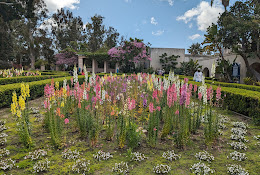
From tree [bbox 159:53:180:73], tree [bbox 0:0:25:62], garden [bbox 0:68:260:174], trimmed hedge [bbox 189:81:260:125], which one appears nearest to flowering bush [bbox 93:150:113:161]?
garden [bbox 0:68:260:174]

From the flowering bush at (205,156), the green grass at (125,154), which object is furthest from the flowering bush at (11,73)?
the flowering bush at (205,156)

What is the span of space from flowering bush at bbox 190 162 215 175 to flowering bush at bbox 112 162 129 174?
3.94 ft

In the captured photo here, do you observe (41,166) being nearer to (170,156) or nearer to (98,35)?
(170,156)

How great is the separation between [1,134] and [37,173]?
214cm

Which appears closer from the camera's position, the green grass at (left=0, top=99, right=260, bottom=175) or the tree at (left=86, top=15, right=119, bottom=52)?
the green grass at (left=0, top=99, right=260, bottom=175)

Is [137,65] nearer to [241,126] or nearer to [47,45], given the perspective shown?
[47,45]

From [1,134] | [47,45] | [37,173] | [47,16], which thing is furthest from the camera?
[47,45]

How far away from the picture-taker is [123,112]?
11.8ft

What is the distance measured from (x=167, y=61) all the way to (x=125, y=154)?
26736 millimetres

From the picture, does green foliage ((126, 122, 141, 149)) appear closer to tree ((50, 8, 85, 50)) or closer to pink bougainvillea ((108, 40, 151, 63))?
pink bougainvillea ((108, 40, 151, 63))

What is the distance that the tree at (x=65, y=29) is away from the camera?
3816cm

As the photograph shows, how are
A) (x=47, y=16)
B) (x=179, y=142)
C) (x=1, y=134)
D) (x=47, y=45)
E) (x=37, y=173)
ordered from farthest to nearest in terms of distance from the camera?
(x=47, y=45) < (x=47, y=16) < (x=1, y=134) < (x=179, y=142) < (x=37, y=173)

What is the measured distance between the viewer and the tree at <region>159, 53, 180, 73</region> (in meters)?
28.9

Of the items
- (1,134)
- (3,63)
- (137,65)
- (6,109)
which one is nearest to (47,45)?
(3,63)
